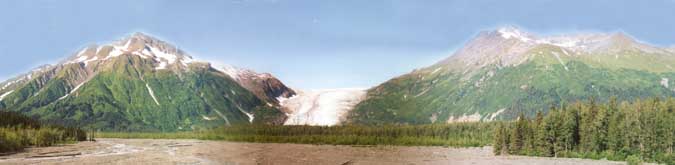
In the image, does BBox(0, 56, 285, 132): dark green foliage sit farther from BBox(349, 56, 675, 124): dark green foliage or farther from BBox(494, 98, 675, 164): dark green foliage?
BBox(494, 98, 675, 164): dark green foliage

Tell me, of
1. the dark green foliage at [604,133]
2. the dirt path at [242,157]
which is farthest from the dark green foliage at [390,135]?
the dark green foliage at [604,133]

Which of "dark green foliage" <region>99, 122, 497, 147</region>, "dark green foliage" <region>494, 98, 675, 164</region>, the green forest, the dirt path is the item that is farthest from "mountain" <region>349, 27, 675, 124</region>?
the green forest

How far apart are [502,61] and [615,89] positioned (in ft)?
178

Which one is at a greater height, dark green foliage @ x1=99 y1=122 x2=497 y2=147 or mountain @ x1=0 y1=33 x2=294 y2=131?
mountain @ x1=0 y1=33 x2=294 y2=131

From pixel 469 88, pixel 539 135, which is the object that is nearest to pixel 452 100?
pixel 469 88

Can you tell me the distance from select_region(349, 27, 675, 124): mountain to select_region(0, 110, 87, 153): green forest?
87.7 metres

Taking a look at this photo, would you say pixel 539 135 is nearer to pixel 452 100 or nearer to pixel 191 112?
pixel 452 100

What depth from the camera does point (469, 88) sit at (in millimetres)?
164125

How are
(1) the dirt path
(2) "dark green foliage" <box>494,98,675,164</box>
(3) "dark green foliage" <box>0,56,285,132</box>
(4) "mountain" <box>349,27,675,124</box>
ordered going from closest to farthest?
(1) the dirt path, (2) "dark green foliage" <box>494,98,675,164</box>, (4) "mountain" <box>349,27,675,124</box>, (3) "dark green foliage" <box>0,56,285,132</box>

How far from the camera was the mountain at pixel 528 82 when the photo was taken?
141 metres

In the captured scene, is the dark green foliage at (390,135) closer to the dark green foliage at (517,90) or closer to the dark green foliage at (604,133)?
the dark green foliage at (604,133)

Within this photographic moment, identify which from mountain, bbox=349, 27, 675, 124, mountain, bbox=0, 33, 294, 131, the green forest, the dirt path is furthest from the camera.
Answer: mountain, bbox=0, 33, 294, 131

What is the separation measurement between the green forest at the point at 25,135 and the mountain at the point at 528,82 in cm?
8768

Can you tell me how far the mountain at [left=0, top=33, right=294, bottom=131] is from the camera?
155250 millimetres
